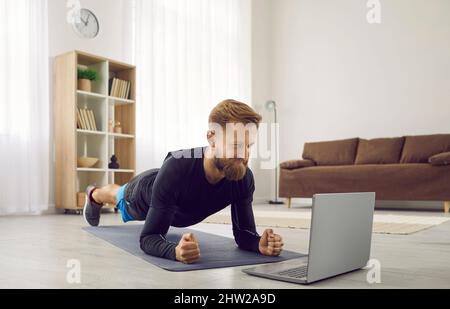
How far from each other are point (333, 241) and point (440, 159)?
3829mm

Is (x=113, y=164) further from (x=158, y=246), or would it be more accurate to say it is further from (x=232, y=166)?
(x=232, y=166)

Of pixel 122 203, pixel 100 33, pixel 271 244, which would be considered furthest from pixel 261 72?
pixel 271 244

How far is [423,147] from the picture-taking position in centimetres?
523

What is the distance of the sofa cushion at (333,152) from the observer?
5.78 metres

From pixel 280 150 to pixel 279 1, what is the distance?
7.28ft

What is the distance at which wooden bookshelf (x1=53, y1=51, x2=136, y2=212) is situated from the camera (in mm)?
4133

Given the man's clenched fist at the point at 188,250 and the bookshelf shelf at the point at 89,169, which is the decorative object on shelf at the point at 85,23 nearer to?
the bookshelf shelf at the point at 89,169

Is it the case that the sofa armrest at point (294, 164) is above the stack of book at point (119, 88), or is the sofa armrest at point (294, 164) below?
below

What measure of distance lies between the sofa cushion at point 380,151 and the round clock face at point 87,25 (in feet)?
10.7

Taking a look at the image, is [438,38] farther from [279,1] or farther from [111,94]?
[111,94]

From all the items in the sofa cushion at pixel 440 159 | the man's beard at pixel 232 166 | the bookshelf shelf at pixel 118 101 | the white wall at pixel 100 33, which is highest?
the white wall at pixel 100 33

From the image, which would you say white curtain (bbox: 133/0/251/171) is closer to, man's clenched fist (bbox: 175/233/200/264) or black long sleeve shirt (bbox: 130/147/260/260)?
black long sleeve shirt (bbox: 130/147/260/260)

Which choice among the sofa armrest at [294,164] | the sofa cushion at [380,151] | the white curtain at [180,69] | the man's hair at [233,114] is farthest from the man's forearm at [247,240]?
the sofa cushion at [380,151]

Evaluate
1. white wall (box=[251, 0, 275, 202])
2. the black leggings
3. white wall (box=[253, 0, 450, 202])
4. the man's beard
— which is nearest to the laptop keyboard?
the man's beard
